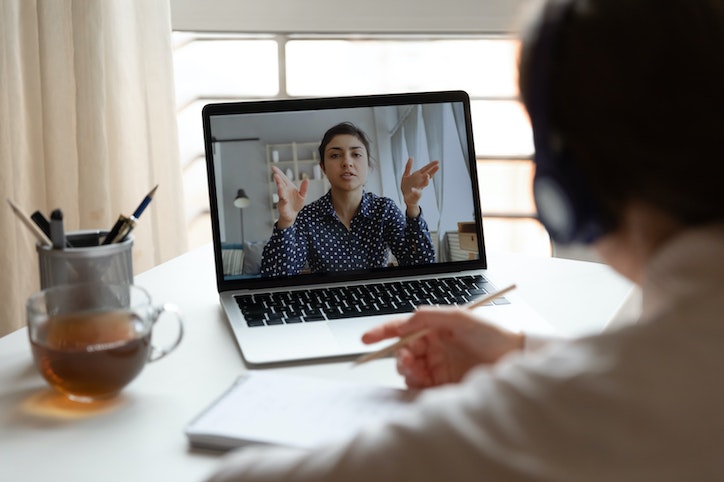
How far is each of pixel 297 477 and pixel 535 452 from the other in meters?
0.14

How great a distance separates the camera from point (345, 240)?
3.79 ft

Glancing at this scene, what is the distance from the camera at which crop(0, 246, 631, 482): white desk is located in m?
0.70

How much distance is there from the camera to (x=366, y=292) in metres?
1.12

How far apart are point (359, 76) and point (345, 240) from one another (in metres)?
0.95

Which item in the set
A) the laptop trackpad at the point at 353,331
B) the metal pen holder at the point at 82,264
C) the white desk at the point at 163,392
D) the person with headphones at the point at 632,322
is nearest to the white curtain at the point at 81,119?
the white desk at the point at 163,392

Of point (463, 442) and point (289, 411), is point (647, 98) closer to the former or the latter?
point (463, 442)

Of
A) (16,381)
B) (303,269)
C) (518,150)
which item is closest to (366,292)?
(303,269)

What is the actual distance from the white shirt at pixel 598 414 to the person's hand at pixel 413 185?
Answer: 0.72m

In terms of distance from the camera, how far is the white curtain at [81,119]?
5.31 feet

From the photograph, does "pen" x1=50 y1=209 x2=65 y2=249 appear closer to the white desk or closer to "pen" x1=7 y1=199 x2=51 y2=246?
"pen" x1=7 y1=199 x2=51 y2=246

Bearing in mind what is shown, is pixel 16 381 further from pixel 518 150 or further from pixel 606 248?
pixel 518 150

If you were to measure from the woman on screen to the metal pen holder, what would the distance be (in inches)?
9.8

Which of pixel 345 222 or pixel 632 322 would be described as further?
pixel 345 222

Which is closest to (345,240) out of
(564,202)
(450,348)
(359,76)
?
(450,348)
